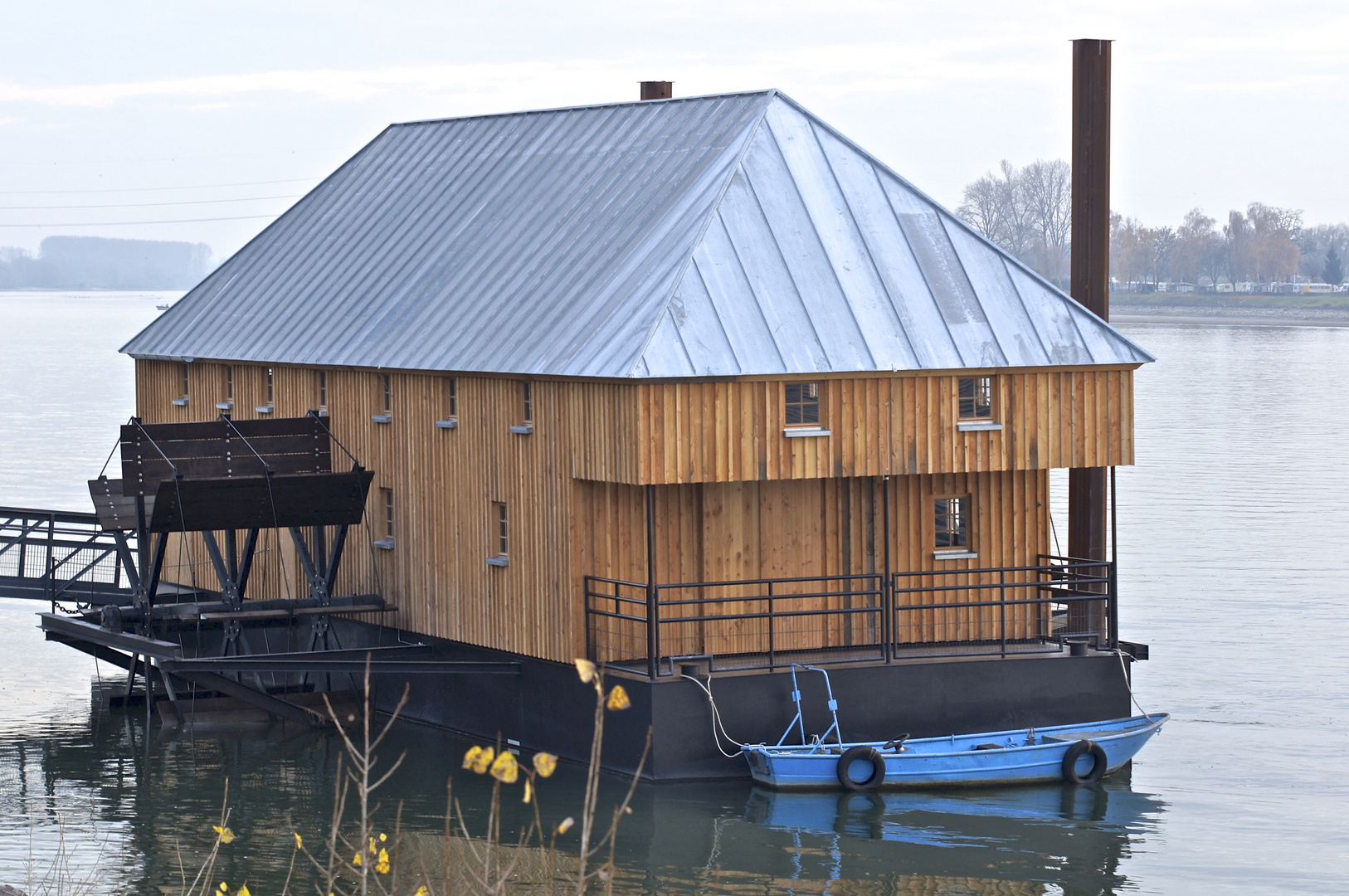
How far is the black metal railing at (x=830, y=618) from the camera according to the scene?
24656mm

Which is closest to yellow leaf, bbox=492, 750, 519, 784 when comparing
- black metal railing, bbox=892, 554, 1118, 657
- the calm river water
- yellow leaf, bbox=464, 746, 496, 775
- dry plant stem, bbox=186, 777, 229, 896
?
yellow leaf, bbox=464, 746, 496, 775

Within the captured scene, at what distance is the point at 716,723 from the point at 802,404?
4.09m

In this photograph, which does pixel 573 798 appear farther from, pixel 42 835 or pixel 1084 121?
pixel 1084 121

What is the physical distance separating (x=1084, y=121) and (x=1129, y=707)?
9400 millimetres

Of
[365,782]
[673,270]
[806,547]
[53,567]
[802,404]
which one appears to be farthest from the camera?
[53,567]

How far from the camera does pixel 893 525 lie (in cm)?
2645

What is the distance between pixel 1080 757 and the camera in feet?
81.3

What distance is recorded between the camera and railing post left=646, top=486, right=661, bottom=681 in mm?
23812

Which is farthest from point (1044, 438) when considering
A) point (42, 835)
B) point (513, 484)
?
point (42, 835)

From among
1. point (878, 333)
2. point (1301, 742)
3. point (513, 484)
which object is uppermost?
point (878, 333)

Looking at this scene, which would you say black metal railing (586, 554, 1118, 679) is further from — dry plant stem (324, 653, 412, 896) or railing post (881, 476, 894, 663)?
dry plant stem (324, 653, 412, 896)

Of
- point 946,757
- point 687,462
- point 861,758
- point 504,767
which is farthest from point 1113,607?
point 504,767

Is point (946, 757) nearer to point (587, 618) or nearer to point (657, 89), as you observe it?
point (587, 618)

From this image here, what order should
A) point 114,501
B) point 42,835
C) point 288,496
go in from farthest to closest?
point 114,501, point 288,496, point 42,835
